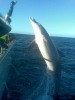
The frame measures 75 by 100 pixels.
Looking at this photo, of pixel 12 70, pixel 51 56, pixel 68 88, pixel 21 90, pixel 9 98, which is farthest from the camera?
pixel 12 70

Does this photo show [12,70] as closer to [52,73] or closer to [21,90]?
[21,90]

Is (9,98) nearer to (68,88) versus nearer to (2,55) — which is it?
(2,55)

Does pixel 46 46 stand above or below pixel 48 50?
above

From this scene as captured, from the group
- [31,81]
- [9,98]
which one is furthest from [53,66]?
[31,81]

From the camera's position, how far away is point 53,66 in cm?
1247

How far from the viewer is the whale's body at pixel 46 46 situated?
11.8 m

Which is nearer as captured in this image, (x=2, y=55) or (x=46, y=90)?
(x=46, y=90)

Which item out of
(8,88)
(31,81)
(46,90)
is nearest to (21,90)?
(8,88)

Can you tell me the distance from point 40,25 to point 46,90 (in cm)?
397

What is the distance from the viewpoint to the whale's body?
11.8 m

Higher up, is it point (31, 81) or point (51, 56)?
point (51, 56)

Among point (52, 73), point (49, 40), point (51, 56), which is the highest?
point (49, 40)

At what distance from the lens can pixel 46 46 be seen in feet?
38.9

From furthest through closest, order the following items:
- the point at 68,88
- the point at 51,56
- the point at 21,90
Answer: the point at 68,88 < the point at 21,90 < the point at 51,56
